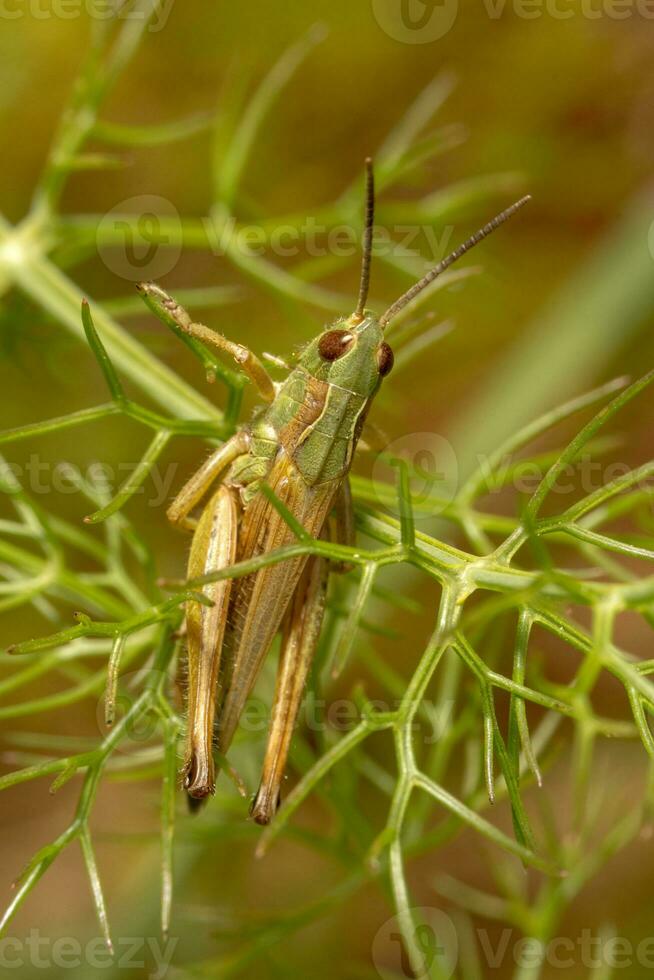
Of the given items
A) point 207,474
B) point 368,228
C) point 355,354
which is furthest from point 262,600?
point 368,228

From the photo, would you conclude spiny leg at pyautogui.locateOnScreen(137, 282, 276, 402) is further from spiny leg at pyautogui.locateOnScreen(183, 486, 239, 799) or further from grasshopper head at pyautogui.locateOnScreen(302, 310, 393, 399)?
spiny leg at pyautogui.locateOnScreen(183, 486, 239, 799)

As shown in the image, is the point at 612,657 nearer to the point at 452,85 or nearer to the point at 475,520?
the point at 475,520

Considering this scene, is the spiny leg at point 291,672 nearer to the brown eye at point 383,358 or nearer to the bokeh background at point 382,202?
the brown eye at point 383,358

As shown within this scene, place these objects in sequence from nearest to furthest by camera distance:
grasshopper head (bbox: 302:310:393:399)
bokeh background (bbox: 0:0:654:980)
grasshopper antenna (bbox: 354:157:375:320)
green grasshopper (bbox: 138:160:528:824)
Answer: grasshopper antenna (bbox: 354:157:375:320) → green grasshopper (bbox: 138:160:528:824) → grasshopper head (bbox: 302:310:393:399) → bokeh background (bbox: 0:0:654:980)

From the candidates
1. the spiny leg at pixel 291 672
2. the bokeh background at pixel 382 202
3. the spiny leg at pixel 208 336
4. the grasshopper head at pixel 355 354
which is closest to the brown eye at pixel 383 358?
the grasshopper head at pixel 355 354

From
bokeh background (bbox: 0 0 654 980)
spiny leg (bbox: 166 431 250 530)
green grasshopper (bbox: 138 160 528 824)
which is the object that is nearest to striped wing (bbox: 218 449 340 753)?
green grasshopper (bbox: 138 160 528 824)

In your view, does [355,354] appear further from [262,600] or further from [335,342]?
[262,600]
